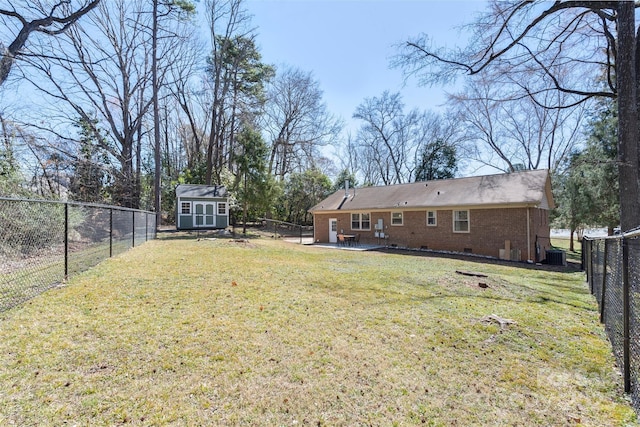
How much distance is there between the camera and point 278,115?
31.0 m

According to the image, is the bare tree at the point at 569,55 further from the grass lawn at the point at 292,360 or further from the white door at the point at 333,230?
the white door at the point at 333,230

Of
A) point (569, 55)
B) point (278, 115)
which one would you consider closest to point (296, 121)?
point (278, 115)

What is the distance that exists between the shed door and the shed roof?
0.70 meters

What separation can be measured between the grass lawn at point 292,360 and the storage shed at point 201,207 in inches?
678

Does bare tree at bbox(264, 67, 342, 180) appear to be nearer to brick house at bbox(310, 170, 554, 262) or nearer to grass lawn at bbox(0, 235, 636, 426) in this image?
brick house at bbox(310, 170, 554, 262)

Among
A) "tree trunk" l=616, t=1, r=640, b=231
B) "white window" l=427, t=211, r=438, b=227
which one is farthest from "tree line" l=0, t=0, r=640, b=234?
"white window" l=427, t=211, r=438, b=227

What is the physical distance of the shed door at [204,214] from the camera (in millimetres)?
21984

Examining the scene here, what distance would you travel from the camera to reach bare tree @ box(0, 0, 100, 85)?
11023mm

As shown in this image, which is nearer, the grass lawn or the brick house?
the grass lawn

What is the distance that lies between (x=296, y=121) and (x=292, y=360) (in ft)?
97.8

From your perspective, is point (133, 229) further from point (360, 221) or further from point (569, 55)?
point (569, 55)

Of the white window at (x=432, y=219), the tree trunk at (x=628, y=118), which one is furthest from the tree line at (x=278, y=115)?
the white window at (x=432, y=219)

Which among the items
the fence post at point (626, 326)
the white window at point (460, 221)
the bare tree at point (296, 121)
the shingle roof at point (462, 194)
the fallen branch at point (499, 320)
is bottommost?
the fallen branch at point (499, 320)

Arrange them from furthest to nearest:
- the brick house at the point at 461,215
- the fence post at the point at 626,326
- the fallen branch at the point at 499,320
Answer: the brick house at the point at 461,215
the fallen branch at the point at 499,320
the fence post at the point at 626,326
